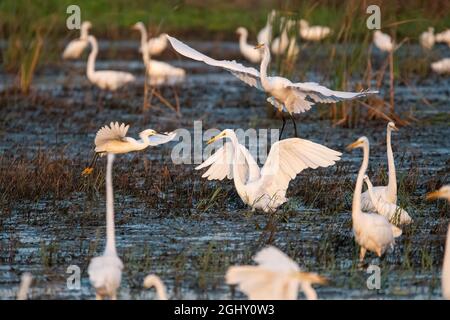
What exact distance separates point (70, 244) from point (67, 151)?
4279mm

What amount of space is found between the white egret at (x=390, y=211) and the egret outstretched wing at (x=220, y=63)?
2.21 meters

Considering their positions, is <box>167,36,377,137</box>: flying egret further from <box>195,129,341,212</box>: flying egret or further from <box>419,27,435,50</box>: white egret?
<box>419,27,435,50</box>: white egret

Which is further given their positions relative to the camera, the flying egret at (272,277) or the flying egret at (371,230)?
the flying egret at (371,230)

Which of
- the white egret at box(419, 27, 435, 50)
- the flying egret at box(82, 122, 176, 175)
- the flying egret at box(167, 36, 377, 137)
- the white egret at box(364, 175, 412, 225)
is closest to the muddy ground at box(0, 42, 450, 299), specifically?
the white egret at box(364, 175, 412, 225)

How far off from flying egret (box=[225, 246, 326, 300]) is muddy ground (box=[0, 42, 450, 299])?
104 cm

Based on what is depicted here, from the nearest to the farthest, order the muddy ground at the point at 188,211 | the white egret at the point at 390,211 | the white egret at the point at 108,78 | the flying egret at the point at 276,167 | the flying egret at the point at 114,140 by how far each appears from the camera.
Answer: the muddy ground at the point at 188,211
the flying egret at the point at 114,140
the white egret at the point at 390,211
the flying egret at the point at 276,167
the white egret at the point at 108,78

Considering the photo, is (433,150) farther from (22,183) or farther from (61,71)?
(61,71)

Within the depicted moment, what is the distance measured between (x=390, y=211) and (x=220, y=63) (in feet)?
7.95

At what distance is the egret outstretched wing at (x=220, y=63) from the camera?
30.1 feet

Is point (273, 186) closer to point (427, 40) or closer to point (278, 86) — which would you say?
point (278, 86)

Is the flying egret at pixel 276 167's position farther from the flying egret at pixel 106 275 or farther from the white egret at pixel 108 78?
the white egret at pixel 108 78

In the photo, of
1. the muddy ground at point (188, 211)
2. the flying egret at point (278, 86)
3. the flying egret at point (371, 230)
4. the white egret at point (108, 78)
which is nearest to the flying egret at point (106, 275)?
the muddy ground at point (188, 211)

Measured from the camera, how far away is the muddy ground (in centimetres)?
641
